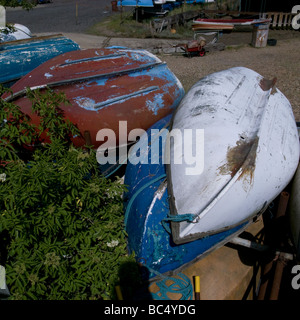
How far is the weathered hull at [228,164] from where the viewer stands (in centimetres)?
267

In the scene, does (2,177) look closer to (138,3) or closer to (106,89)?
(106,89)

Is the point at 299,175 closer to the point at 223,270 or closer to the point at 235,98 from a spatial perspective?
the point at 235,98

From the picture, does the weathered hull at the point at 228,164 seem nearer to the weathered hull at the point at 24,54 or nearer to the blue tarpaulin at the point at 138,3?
the weathered hull at the point at 24,54

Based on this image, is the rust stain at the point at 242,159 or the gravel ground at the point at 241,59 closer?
the rust stain at the point at 242,159

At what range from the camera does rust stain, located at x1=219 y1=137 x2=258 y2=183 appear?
2.70m

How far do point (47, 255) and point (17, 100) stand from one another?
2576mm

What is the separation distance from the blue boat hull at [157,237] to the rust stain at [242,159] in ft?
2.02

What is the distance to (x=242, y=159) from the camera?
2.76 m

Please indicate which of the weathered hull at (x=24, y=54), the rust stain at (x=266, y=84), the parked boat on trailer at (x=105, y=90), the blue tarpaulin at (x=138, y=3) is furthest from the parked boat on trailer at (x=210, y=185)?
the blue tarpaulin at (x=138, y=3)

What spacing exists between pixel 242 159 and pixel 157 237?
3.57ft

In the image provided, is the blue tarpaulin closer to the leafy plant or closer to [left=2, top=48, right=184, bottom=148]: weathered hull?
[left=2, top=48, right=184, bottom=148]: weathered hull

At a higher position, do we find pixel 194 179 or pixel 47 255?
pixel 194 179
